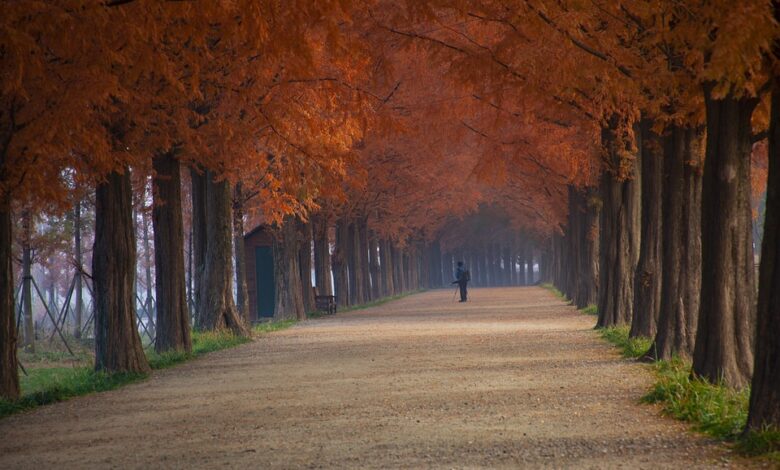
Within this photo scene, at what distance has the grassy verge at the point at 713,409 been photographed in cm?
874

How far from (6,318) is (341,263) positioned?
3200 centimetres

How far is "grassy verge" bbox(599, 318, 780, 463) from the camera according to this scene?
28.7ft

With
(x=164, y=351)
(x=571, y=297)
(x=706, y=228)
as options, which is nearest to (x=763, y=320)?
(x=706, y=228)

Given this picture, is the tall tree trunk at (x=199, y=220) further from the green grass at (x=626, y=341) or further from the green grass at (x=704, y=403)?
the green grass at (x=704, y=403)

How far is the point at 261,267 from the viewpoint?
42219mm

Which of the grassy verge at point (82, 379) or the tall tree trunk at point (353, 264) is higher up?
the tall tree trunk at point (353, 264)

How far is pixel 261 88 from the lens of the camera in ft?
65.2

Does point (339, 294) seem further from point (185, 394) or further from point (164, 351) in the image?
point (185, 394)

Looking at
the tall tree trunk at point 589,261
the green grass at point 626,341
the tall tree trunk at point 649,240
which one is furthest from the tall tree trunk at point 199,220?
the tall tree trunk at point 589,261

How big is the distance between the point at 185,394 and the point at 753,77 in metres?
8.13

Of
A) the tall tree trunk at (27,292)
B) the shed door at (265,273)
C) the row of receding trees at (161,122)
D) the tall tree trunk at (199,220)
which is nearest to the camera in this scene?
the row of receding trees at (161,122)

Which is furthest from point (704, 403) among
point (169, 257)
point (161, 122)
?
point (169, 257)

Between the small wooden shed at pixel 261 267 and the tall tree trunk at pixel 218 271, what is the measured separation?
49.0 feet

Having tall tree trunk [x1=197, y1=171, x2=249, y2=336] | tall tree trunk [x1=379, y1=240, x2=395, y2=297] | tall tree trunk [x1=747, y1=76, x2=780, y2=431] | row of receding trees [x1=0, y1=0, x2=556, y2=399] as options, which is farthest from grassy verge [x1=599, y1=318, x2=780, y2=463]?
tall tree trunk [x1=379, y1=240, x2=395, y2=297]
